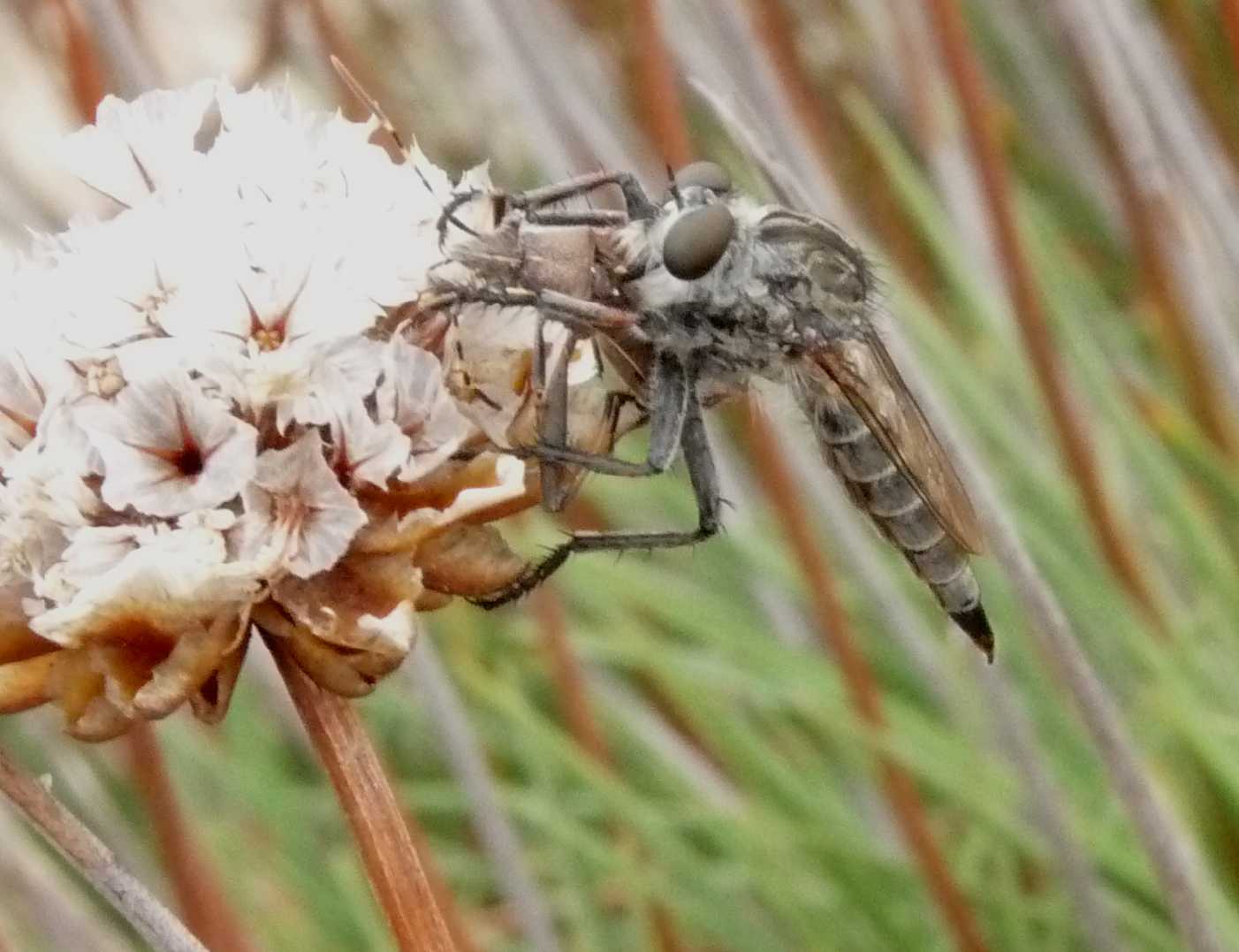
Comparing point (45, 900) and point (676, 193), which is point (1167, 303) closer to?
point (676, 193)

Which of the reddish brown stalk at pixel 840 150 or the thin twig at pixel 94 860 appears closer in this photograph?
the thin twig at pixel 94 860

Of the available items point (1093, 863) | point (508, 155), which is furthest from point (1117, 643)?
point (508, 155)

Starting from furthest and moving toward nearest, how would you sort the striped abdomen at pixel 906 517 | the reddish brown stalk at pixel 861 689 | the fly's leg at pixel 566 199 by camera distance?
the reddish brown stalk at pixel 861 689
the striped abdomen at pixel 906 517
the fly's leg at pixel 566 199

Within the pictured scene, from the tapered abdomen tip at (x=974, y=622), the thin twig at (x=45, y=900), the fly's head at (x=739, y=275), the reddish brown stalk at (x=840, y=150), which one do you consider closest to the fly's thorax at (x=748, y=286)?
the fly's head at (x=739, y=275)

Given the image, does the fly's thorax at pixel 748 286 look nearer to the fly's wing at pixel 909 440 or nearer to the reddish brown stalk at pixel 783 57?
the fly's wing at pixel 909 440

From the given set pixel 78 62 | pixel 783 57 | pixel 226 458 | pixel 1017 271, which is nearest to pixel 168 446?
pixel 226 458

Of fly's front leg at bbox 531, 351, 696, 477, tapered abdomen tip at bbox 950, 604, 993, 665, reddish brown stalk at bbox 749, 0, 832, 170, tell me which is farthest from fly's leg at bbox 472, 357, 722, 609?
reddish brown stalk at bbox 749, 0, 832, 170

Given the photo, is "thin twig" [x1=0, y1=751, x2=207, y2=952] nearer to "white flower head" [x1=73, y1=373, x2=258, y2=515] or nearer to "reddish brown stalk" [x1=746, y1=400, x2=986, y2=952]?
"white flower head" [x1=73, y1=373, x2=258, y2=515]
